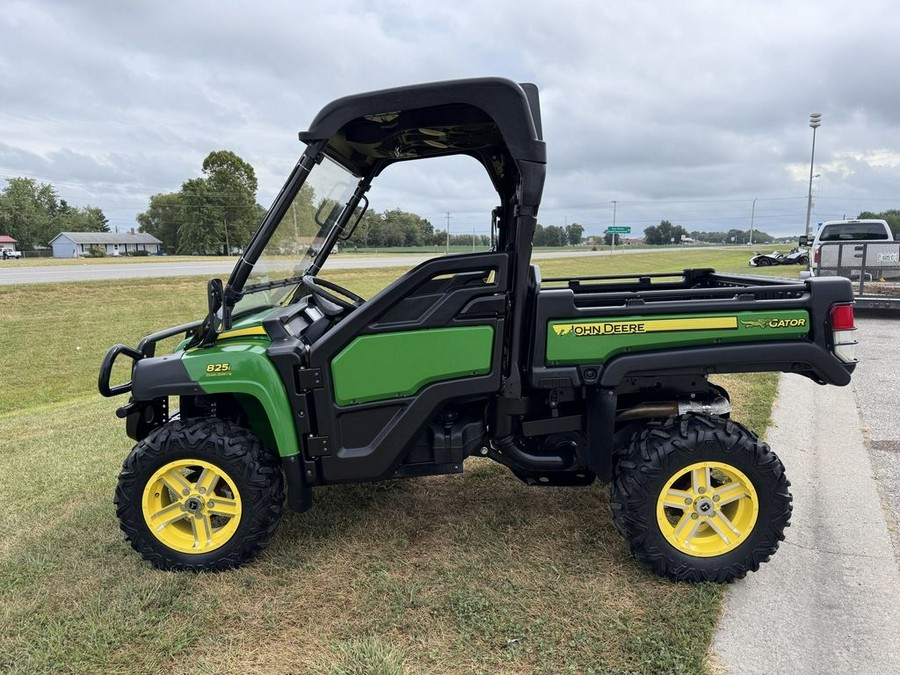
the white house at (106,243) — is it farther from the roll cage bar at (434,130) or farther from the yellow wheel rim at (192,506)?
the roll cage bar at (434,130)

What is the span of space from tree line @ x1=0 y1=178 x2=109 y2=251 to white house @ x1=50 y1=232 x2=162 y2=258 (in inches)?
74.3

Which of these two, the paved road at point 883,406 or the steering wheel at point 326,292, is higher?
the steering wheel at point 326,292

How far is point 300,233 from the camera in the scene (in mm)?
3236

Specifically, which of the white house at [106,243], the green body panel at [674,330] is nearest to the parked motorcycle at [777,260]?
the green body panel at [674,330]

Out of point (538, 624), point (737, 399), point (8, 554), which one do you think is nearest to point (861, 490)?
point (737, 399)

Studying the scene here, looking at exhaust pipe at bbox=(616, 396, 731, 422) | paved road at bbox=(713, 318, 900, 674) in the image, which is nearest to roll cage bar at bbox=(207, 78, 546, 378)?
exhaust pipe at bbox=(616, 396, 731, 422)

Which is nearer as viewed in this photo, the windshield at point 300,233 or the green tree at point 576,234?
the windshield at point 300,233

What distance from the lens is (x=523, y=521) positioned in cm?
346

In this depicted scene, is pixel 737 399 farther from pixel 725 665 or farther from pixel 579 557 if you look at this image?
pixel 725 665

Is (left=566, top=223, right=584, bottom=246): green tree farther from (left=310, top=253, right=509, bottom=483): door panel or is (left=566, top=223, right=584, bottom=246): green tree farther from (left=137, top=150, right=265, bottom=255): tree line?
(left=310, top=253, right=509, bottom=483): door panel

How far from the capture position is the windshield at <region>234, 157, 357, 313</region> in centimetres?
296

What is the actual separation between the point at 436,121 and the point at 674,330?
157cm

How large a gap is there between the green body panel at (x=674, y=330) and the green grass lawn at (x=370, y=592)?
1.12 metres

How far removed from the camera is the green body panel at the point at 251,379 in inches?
112
